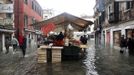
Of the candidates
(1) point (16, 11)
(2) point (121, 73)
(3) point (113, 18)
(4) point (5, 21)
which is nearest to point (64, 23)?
(2) point (121, 73)

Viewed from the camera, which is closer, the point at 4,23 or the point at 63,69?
the point at 63,69

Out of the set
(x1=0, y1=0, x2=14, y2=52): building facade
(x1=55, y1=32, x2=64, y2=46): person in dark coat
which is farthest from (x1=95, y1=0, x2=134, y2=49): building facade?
(x1=0, y1=0, x2=14, y2=52): building facade

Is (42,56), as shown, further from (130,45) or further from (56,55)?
(130,45)

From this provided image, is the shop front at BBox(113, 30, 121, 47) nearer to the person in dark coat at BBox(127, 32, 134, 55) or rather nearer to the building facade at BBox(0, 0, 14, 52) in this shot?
the person in dark coat at BBox(127, 32, 134, 55)

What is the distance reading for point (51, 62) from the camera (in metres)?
14.4

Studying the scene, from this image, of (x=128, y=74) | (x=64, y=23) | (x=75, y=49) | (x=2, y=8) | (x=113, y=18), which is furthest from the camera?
(x=113, y=18)

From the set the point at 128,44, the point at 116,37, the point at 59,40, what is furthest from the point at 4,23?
the point at 116,37

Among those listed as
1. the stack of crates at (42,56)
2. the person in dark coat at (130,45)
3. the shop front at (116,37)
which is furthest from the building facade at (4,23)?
the shop front at (116,37)

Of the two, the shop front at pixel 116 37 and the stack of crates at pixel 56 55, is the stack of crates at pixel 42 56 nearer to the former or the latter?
the stack of crates at pixel 56 55

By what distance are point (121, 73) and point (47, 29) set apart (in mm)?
5892

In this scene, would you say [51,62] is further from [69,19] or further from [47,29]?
[69,19]

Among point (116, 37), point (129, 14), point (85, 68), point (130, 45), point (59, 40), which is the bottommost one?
point (85, 68)

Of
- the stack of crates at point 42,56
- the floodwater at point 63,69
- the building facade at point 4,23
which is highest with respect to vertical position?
the building facade at point 4,23

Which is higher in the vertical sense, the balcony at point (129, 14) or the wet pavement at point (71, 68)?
the balcony at point (129, 14)
